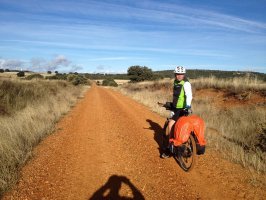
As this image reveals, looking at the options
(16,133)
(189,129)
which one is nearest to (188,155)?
(189,129)

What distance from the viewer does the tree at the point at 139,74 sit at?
65125mm

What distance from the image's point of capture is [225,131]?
35.9ft

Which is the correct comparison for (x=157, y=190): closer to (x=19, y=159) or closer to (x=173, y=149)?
(x=173, y=149)

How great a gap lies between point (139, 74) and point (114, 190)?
6058 cm

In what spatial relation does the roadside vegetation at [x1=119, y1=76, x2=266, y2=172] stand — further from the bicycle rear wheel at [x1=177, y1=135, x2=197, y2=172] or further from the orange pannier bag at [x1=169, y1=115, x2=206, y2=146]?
the orange pannier bag at [x1=169, y1=115, x2=206, y2=146]

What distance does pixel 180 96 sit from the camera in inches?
287

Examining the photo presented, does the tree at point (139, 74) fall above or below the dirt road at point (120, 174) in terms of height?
above

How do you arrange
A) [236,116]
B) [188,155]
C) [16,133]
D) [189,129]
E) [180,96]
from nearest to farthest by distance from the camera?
1. [189,129]
2. [188,155]
3. [180,96]
4. [16,133]
5. [236,116]

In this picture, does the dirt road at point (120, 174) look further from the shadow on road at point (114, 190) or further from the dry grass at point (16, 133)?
the dry grass at point (16, 133)

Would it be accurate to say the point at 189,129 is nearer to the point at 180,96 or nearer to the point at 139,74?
the point at 180,96

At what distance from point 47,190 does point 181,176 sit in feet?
9.81

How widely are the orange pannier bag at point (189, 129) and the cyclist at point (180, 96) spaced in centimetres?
65

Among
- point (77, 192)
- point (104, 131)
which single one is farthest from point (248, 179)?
point (104, 131)

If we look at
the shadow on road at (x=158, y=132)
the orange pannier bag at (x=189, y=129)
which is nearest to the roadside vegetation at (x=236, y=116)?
the orange pannier bag at (x=189, y=129)
